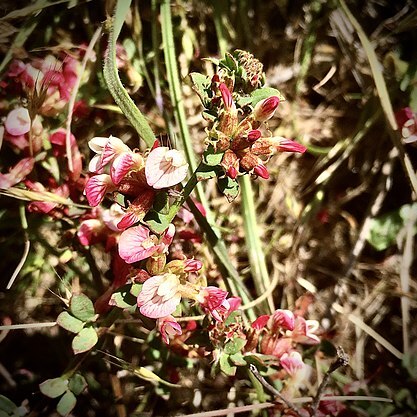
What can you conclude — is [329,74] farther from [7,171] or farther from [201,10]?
[7,171]

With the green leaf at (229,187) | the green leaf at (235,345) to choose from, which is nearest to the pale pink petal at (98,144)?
the green leaf at (229,187)

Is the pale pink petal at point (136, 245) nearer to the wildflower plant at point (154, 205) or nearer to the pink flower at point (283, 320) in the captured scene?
the wildflower plant at point (154, 205)

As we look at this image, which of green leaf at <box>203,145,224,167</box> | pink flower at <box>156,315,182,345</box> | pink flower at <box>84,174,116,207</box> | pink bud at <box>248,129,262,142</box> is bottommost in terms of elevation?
pink flower at <box>156,315,182,345</box>

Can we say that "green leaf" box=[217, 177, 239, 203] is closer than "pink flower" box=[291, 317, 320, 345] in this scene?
Yes

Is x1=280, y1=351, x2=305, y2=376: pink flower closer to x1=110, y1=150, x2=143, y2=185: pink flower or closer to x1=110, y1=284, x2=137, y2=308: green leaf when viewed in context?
x1=110, y1=284, x2=137, y2=308: green leaf

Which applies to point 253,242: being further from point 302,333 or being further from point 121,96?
point 121,96

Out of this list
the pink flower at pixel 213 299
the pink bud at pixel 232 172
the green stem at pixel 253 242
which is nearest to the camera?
the pink bud at pixel 232 172

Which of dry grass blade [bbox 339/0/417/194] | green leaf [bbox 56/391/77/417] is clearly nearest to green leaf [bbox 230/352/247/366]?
green leaf [bbox 56/391/77/417]
